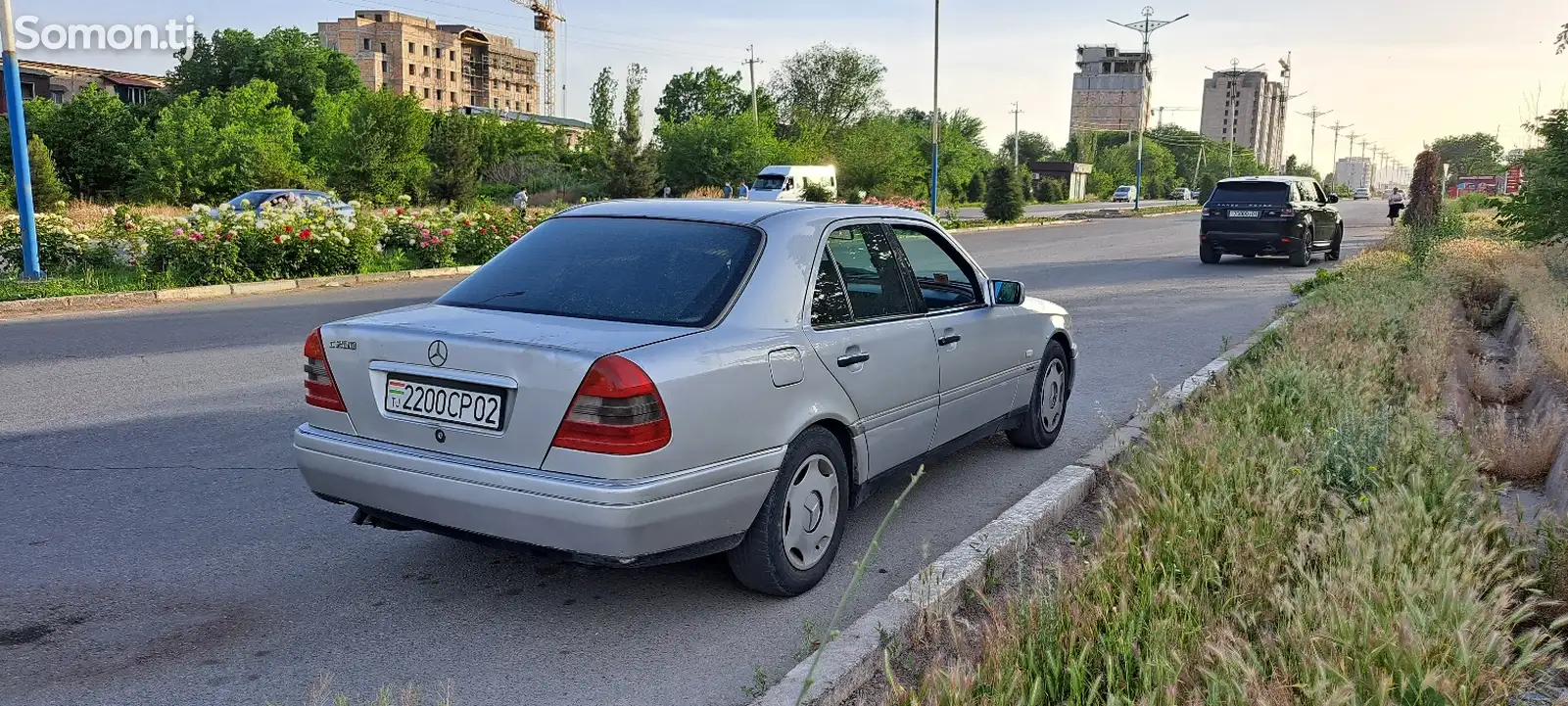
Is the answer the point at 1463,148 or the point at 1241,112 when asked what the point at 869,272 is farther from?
the point at 1241,112

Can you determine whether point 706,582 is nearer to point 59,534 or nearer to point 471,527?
point 471,527

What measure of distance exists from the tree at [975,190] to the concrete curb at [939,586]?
249 feet

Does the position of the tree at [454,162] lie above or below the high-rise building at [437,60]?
below

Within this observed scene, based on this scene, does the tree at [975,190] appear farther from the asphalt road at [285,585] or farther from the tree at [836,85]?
the asphalt road at [285,585]

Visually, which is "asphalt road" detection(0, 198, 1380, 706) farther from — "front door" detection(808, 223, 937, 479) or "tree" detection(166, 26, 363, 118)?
"tree" detection(166, 26, 363, 118)

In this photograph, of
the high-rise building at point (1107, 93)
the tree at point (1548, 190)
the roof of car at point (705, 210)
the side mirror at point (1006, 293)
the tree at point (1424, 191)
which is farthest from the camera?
the high-rise building at point (1107, 93)

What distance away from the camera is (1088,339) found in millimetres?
10953

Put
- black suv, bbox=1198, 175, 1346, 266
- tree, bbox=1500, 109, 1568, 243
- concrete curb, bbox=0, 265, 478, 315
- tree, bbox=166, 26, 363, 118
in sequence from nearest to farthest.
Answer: tree, bbox=1500, 109, 1568, 243 → concrete curb, bbox=0, 265, 478, 315 → black suv, bbox=1198, 175, 1346, 266 → tree, bbox=166, 26, 363, 118

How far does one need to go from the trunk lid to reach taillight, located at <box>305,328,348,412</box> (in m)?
0.04

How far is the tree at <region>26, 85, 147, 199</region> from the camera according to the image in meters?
Answer: 48.6

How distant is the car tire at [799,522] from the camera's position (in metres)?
3.91

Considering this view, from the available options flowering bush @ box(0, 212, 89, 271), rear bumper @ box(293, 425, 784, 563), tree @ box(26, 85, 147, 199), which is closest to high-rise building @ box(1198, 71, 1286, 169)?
tree @ box(26, 85, 147, 199)

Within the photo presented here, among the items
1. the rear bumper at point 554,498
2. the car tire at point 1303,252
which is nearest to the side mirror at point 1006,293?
the rear bumper at point 554,498

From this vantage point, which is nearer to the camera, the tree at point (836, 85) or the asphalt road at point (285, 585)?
the asphalt road at point (285, 585)
